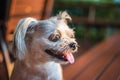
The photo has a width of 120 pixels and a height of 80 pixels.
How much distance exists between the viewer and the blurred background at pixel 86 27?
9.17 feet

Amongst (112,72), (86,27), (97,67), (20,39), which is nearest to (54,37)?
(20,39)

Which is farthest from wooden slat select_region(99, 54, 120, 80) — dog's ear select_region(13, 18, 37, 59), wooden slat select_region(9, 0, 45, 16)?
wooden slat select_region(9, 0, 45, 16)

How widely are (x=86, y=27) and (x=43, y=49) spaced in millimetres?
4380

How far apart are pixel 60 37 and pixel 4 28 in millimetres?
1249

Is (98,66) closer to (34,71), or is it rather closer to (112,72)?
(112,72)

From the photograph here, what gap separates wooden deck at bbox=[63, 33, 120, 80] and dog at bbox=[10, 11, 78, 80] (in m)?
0.53

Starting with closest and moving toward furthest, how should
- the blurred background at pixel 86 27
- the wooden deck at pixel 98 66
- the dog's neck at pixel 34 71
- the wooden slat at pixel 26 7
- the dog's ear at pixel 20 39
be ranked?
1. the dog's ear at pixel 20 39
2. the dog's neck at pixel 34 71
3. the wooden deck at pixel 98 66
4. the blurred background at pixel 86 27
5. the wooden slat at pixel 26 7

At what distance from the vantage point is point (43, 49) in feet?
6.66

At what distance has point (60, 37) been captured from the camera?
6.57 ft

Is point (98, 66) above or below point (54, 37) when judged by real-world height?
below

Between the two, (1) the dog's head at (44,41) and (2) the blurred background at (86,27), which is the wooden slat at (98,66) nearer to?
(2) the blurred background at (86,27)

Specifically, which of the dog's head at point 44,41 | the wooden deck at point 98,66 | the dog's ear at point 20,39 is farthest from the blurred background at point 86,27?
the dog's ear at point 20,39

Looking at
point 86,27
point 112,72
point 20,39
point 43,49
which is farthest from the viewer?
point 86,27

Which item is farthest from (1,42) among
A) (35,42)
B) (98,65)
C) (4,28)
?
(35,42)
